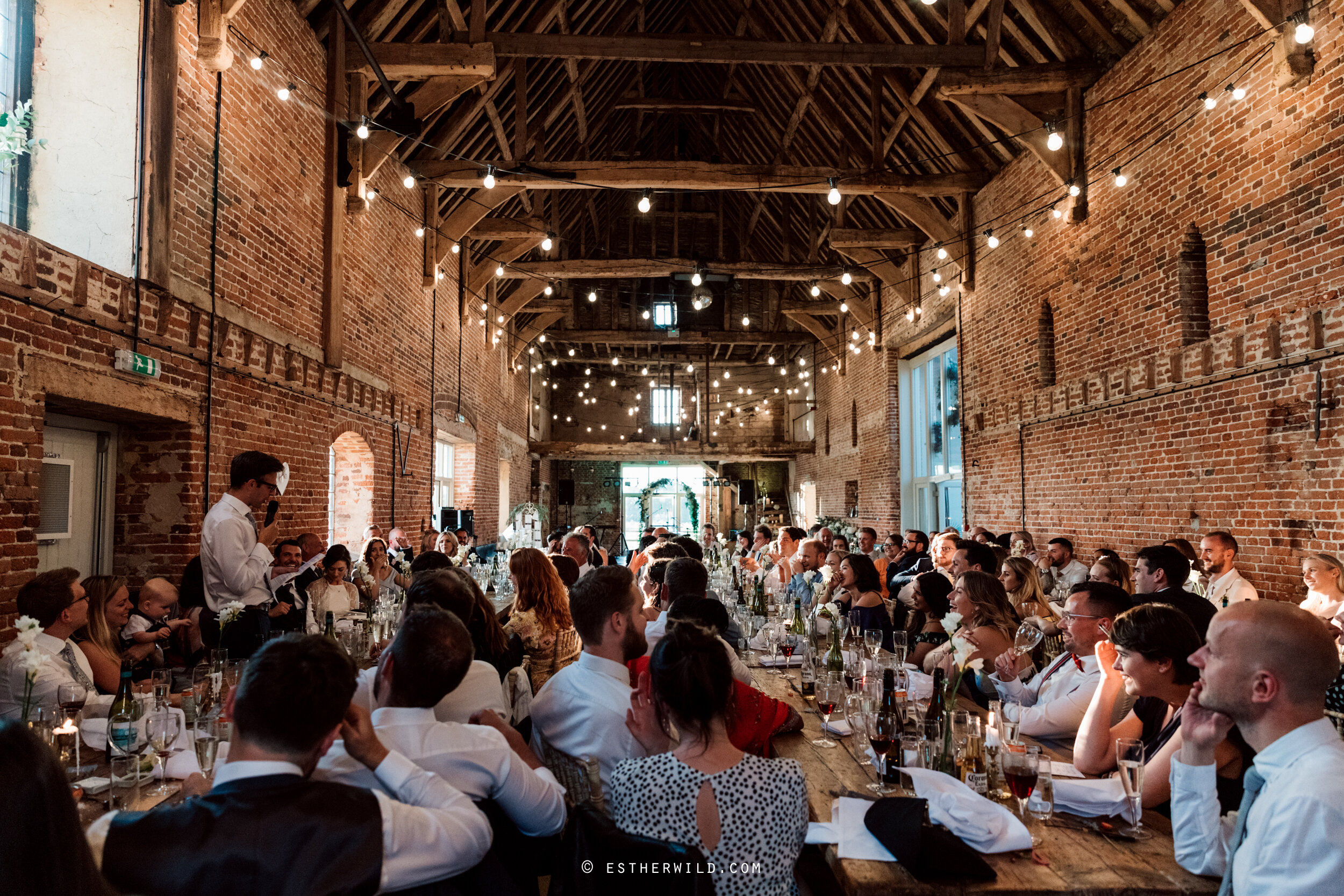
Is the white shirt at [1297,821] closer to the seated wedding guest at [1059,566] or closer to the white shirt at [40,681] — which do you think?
the white shirt at [40,681]

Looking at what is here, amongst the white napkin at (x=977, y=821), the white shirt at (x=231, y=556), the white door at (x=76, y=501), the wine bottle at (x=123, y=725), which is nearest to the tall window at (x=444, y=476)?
the white door at (x=76, y=501)

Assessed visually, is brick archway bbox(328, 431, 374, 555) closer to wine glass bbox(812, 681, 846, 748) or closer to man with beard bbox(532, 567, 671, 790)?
man with beard bbox(532, 567, 671, 790)

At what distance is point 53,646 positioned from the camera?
3.21 m

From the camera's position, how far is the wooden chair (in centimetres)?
238

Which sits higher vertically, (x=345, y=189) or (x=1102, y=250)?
(x=345, y=189)

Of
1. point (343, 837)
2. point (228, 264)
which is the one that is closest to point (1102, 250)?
→ point (228, 264)

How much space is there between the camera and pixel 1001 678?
3.09 m

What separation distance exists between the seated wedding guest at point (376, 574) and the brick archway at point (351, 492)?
107cm

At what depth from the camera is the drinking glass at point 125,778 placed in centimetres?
219

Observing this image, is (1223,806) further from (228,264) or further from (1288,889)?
(228,264)

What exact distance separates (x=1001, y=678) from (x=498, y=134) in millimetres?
9155

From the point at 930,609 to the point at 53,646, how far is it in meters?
3.78

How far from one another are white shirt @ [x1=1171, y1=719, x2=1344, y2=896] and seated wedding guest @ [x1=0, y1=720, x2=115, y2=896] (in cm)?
182

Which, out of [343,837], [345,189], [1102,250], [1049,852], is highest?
[345,189]
